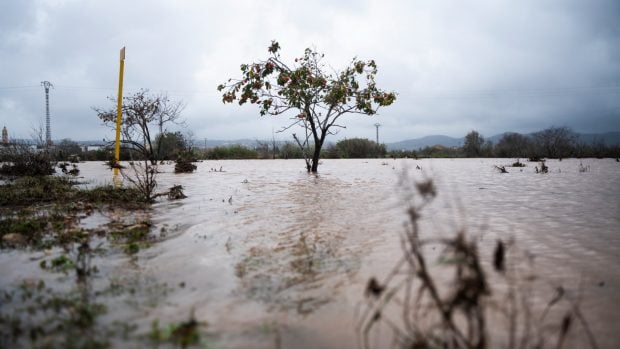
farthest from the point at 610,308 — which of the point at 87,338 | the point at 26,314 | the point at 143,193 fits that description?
the point at 143,193

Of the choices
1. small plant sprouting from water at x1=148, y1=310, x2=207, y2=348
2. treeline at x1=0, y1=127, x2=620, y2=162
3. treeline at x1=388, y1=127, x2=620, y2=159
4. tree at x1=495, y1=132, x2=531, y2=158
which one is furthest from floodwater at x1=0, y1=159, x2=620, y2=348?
tree at x1=495, y1=132, x2=531, y2=158

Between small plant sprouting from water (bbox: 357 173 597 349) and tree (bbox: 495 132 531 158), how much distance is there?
115ft

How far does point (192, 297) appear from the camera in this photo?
8.04 ft

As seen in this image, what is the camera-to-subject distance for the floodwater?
2111 mm

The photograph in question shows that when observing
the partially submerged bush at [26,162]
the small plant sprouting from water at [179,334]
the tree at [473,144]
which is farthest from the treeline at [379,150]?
the small plant sprouting from water at [179,334]

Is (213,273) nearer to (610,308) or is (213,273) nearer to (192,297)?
(192,297)

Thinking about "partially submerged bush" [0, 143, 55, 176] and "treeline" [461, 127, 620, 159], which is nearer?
"partially submerged bush" [0, 143, 55, 176]

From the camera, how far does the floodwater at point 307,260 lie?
6.93ft

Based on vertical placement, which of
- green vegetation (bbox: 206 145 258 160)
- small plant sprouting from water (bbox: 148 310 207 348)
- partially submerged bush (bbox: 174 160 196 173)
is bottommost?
small plant sprouting from water (bbox: 148 310 207 348)

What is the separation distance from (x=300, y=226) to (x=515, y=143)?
146 ft

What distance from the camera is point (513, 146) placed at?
3919 cm

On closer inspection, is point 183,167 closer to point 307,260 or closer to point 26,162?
point 26,162

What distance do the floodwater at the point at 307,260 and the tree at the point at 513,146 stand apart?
3204 cm

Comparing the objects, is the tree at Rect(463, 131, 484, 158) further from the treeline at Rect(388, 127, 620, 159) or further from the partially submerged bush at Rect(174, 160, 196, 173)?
the partially submerged bush at Rect(174, 160, 196, 173)
